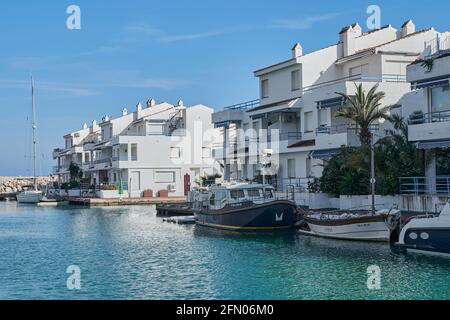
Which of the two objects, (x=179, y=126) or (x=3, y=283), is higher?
(x=179, y=126)

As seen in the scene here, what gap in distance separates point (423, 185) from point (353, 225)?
17.2ft

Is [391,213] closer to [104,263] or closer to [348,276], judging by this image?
[348,276]

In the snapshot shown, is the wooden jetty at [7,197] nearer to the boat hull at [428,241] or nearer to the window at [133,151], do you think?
the window at [133,151]

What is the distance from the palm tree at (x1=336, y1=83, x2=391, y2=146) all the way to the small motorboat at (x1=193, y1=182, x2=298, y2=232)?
613 centimetres

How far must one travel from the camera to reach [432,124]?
3128 cm

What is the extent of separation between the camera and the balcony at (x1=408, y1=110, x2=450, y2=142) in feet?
101

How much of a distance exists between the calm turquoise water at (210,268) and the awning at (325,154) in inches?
317

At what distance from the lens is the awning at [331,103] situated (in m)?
40.2

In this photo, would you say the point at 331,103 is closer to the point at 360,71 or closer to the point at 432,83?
the point at 360,71

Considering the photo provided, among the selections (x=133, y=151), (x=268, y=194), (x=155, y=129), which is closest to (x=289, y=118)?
(x=268, y=194)

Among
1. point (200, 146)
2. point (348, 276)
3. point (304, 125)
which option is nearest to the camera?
point (348, 276)

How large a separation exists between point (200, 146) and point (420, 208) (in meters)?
51.9

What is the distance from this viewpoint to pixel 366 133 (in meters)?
36.8
